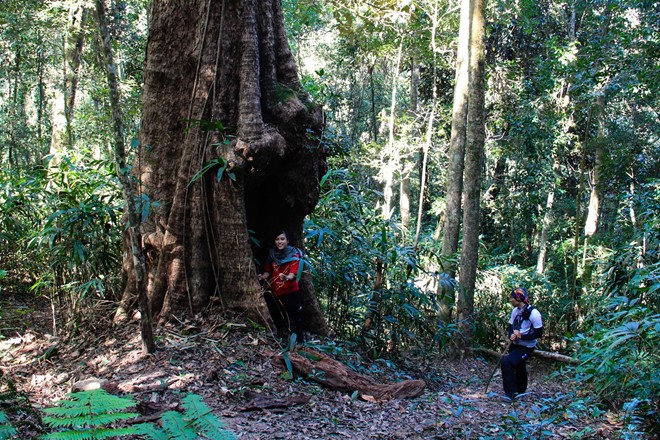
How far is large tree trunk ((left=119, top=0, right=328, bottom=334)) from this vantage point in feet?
17.1

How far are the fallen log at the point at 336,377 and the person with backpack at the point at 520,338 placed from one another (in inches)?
89.4

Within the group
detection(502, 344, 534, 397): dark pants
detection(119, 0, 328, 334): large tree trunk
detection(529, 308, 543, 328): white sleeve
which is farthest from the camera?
detection(502, 344, 534, 397): dark pants

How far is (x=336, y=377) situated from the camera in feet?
16.2

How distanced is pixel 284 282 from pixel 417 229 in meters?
7.50

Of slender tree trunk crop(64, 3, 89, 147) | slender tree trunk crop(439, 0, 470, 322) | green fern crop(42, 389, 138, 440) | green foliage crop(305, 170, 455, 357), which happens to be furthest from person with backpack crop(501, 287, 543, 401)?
slender tree trunk crop(64, 3, 89, 147)

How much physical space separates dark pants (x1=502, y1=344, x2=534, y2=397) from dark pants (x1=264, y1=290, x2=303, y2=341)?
3.14 m

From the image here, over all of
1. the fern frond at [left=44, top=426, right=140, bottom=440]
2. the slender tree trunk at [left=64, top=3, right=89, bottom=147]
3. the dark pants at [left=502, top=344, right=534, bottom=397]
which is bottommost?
the dark pants at [left=502, top=344, right=534, bottom=397]

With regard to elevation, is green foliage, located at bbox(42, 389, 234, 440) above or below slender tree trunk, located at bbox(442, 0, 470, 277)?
below

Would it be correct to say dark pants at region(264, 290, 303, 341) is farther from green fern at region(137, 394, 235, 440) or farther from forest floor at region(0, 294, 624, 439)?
green fern at region(137, 394, 235, 440)

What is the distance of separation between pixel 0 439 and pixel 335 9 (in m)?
8.86

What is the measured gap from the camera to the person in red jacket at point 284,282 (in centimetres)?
559

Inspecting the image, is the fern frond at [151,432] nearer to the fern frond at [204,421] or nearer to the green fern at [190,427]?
the green fern at [190,427]

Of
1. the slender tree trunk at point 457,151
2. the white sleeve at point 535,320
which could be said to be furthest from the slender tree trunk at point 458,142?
the white sleeve at point 535,320

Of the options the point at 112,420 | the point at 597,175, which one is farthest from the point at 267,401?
the point at 597,175
